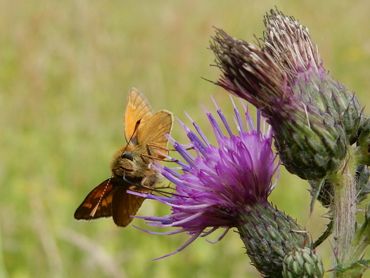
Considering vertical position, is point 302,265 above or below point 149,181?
below

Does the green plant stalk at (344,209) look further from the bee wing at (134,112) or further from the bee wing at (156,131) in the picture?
the bee wing at (134,112)

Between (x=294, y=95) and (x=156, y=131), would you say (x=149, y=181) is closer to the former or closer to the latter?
(x=156, y=131)

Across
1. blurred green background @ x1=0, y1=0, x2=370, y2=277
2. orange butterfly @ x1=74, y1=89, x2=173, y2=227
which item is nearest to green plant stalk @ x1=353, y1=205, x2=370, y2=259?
orange butterfly @ x1=74, y1=89, x2=173, y2=227

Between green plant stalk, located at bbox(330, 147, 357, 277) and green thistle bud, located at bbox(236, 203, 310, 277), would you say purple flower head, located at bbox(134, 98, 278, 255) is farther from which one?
green plant stalk, located at bbox(330, 147, 357, 277)

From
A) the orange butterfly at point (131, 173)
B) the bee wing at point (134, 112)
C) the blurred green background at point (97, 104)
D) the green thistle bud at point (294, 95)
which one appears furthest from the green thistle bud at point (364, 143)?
the blurred green background at point (97, 104)

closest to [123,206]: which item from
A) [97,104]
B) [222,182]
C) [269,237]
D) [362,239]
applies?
[222,182]

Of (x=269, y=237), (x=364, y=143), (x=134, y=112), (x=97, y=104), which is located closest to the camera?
(x=364, y=143)

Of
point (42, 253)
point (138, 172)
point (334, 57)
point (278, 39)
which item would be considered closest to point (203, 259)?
point (42, 253)
